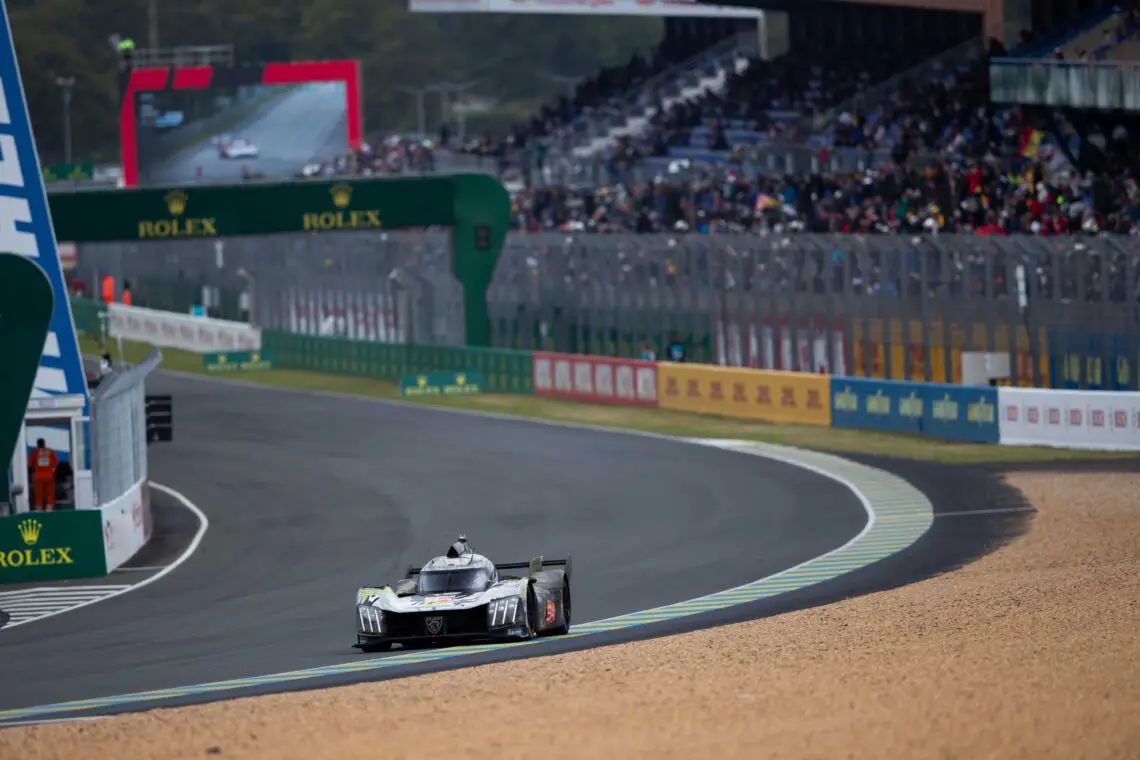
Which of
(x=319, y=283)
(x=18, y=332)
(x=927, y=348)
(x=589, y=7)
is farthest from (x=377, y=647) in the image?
(x=589, y=7)

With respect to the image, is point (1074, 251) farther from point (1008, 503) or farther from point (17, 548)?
point (17, 548)

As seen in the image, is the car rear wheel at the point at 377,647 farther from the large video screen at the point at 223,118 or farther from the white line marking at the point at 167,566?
the large video screen at the point at 223,118

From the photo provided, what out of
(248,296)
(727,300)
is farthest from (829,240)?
(248,296)

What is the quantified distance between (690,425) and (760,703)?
28.1 metres

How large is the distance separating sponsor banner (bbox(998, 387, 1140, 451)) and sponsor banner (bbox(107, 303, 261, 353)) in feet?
101

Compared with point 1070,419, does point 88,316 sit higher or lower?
higher

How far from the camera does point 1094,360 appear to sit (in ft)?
121

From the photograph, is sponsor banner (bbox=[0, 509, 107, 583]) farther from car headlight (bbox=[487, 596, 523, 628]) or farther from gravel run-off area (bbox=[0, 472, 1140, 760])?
gravel run-off area (bbox=[0, 472, 1140, 760])

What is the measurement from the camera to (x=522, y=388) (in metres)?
51.8

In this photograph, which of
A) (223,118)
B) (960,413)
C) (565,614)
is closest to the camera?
(565,614)

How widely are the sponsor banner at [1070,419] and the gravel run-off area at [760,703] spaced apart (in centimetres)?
1485

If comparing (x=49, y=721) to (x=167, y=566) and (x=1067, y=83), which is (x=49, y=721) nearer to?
(x=167, y=566)

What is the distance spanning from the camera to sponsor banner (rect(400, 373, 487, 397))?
52.8 m

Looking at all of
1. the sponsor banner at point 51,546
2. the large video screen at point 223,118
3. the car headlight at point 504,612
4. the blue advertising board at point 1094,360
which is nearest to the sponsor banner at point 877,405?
the blue advertising board at point 1094,360
